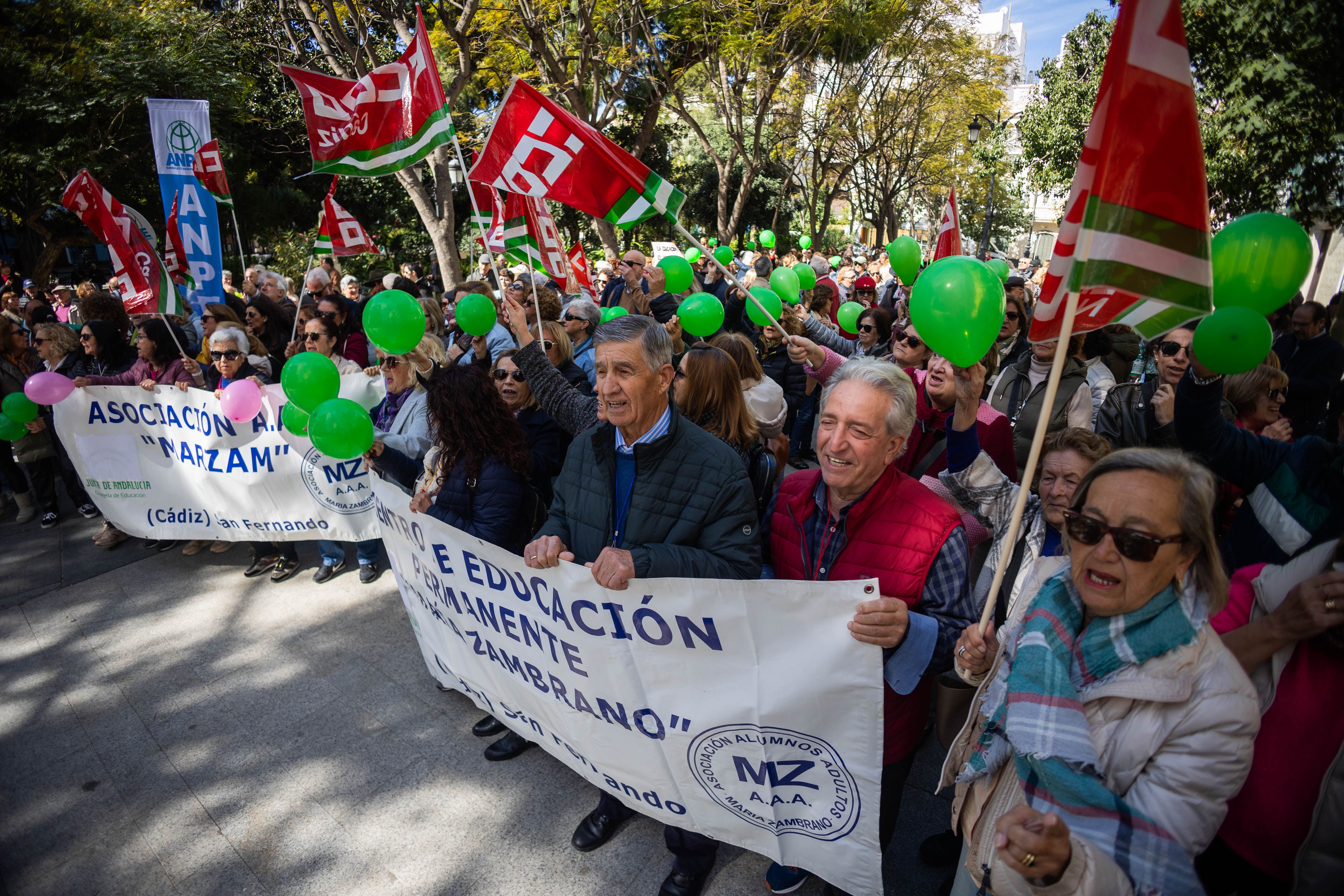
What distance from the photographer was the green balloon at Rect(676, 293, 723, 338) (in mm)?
4926

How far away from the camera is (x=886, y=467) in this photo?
205 cm

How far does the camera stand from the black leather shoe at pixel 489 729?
3.41m

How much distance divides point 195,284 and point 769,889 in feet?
20.7

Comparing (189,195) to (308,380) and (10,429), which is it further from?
(308,380)

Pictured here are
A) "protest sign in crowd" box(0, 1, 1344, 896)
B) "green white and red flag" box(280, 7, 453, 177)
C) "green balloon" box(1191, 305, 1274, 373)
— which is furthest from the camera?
"green white and red flag" box(280, 7, 453, 177)

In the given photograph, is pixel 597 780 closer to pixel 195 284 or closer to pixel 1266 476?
pixel 1266 476

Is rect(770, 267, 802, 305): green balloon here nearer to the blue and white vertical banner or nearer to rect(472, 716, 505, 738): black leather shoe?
rect(472, 716, 505, 738): black leather shoe

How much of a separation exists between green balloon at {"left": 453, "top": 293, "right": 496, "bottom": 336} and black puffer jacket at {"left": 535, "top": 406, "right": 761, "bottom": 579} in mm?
2866

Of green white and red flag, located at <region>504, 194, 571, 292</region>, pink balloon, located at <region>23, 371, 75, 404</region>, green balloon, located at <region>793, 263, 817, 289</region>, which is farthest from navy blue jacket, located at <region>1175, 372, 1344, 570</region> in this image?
pink balloon, located at <region>23, 371, 75, 404</region>

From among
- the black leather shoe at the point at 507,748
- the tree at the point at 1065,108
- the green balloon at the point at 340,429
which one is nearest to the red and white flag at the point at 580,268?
the green balloon at the point at 340,429

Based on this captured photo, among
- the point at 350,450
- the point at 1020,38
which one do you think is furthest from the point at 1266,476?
the point at 1020,38

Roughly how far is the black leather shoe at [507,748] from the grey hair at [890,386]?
7.35 ft

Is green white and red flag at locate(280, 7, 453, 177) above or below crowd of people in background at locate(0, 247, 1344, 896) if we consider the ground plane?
above

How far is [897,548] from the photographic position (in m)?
1.98
